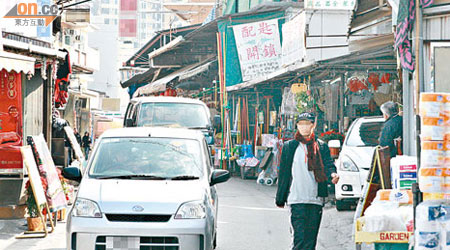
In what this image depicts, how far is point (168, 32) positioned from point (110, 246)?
38409 mm

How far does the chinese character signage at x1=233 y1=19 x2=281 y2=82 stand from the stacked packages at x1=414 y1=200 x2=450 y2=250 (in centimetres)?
2168

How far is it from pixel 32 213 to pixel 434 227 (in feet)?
24.6

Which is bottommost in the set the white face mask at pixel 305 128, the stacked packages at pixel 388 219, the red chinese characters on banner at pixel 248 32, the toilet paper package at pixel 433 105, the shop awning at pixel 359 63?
the stacked packages at pixel 388 219

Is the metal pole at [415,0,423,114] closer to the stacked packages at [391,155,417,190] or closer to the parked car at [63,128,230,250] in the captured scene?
the stacked packages at [391,155,417,190]

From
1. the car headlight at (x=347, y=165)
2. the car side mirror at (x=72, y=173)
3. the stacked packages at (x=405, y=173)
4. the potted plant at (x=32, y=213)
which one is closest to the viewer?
the stacked packages at (x=405, y=173)

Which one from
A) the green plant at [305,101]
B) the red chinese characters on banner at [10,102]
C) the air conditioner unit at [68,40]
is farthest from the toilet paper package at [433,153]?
the air conditioner unit at [68,40]

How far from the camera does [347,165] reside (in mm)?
13602

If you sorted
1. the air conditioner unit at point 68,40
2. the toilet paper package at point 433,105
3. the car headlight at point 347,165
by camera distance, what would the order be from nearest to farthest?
the toilet paper package at point 433,105, the car headlight at point 347,165, the air conditioner unit at point 68,40

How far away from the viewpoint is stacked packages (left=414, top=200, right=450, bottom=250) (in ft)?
16.9

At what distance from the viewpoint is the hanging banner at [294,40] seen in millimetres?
21984

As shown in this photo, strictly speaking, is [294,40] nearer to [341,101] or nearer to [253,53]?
[253,53]

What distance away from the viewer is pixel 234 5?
3503cm

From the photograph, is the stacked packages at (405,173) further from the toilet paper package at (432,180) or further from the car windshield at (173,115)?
the car windshield at (173,115)

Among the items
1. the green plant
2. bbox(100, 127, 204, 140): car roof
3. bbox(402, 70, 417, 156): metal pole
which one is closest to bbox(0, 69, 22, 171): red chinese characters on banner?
bbox(100, 127, 204, 140): car roof
